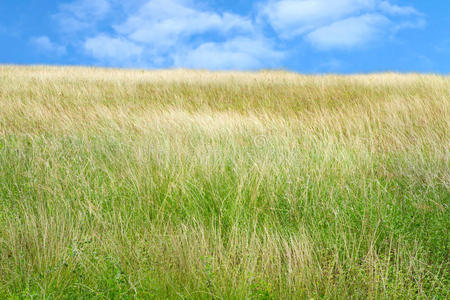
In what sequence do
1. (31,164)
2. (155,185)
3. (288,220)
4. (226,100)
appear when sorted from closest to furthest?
(288,220) < (155,185) < (31,164) < (226,100)

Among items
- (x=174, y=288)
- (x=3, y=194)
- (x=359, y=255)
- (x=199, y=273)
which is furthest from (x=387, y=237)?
(x=3, y=194)

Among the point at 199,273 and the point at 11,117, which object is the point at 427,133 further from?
the point at 11,117

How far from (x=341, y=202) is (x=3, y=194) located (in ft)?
9.17

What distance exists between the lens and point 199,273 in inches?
75.3

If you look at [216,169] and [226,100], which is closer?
[216,169]

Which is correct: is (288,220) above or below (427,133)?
below

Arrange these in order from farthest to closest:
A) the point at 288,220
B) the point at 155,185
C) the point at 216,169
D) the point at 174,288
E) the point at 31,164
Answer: the point at 31,164, the point at 216,169, the point at 155,185, the point at 288,220, the point at 174,288

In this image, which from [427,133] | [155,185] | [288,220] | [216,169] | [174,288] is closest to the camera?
[174,288]

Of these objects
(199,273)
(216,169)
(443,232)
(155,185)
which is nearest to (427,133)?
(443,232)

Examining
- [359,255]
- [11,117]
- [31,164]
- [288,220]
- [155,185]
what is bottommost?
[359,255]

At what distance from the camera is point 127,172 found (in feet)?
10.9

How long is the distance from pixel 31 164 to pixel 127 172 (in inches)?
41.3

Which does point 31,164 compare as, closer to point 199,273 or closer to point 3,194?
point 3,194

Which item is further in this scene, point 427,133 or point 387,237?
point 427,133
